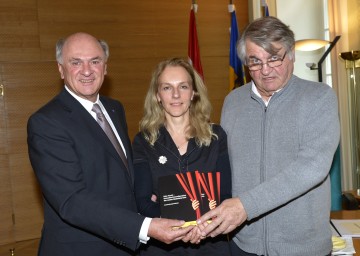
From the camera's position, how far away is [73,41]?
2.74 m

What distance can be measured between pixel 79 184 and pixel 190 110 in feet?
2.90

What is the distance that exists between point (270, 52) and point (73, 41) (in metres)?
1.20

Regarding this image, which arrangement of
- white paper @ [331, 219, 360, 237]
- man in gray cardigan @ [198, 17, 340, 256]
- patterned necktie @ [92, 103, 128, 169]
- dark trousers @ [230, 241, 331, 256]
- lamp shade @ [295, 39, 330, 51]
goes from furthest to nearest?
1. lamp shade @ [295, 39, 330, 51]
2. white paper @ [331, 219, 360, 237]
3. patterned necktie @ [92, 103, 128, 169]
4. dark trousers @ [230, 241, 331, 256]
5. man in gray cardigan @ [198, 17, 340, 256]

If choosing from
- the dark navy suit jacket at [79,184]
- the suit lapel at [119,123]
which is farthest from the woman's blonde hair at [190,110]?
the dark navy suit jacket at [79,184]

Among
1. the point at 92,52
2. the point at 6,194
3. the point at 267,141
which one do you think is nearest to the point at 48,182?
the point at 92,52

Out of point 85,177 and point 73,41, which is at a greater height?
point 73,41

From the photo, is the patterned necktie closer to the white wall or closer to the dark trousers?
the dark trousers

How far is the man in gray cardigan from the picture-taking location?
2174 mm

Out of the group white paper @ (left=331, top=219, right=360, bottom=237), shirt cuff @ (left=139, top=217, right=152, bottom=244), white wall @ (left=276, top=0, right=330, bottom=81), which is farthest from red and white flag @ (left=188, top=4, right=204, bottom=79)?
shirt cuff @ (left=139, top=217, right=152, bottom=244)

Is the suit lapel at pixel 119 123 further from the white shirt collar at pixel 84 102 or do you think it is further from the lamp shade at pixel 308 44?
the lamp shade at pixel 308 44

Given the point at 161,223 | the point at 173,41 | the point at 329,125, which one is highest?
the point at 173,41

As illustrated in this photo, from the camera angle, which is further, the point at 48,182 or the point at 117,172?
the point at 117,172

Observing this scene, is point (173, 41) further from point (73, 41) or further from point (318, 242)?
point (318, 242)


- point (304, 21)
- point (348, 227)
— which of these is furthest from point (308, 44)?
point (348, 227)
